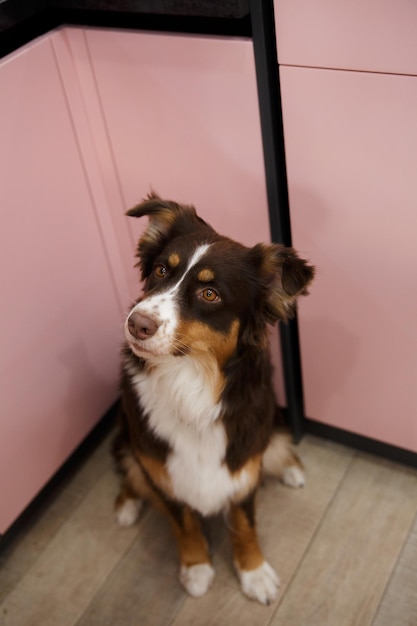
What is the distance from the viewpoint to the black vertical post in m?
1.38

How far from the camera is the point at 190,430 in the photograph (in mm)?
1513

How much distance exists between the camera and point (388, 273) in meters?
1.58

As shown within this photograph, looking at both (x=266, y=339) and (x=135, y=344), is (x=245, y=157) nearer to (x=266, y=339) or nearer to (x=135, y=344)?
(x=266, y=339)

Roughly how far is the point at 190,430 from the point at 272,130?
71 cm

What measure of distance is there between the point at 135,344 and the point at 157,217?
33 centimetres

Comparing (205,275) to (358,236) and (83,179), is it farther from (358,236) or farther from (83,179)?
(83,179)

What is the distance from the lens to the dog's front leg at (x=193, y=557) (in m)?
1.73

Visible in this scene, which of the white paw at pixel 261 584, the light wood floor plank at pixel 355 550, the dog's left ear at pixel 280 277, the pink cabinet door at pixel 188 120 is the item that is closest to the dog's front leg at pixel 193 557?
the white paw at pixel 261 584

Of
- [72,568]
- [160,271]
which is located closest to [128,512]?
[72,568]

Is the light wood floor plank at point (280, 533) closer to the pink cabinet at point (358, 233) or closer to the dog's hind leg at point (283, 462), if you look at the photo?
the dog's hind leg at point (283, 462)

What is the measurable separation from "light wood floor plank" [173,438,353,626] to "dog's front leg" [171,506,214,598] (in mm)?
35

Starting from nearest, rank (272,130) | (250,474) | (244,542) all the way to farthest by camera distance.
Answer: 1. (272,130)
2. (250,474)
3. (244,542)

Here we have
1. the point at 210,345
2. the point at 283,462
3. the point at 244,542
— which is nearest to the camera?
the point at 210,345

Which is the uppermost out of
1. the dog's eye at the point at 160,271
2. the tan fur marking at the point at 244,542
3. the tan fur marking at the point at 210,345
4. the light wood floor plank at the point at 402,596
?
the dog's eye at the point at 160,271
